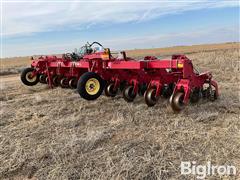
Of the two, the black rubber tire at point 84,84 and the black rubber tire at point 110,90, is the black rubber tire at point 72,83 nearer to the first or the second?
the black rubber tire at point 110,90

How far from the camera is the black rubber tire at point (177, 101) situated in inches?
223

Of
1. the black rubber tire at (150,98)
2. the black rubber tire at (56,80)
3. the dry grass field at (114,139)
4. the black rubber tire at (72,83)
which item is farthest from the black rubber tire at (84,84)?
the black rubber tire at (56,80)

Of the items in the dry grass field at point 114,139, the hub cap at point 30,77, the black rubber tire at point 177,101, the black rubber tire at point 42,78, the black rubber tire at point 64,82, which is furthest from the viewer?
the hub cap at point 30,77

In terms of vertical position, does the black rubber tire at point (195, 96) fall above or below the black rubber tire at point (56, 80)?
below

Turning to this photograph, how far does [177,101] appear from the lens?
566 centimetres

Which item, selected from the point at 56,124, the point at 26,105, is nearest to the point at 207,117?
the point at 56,124

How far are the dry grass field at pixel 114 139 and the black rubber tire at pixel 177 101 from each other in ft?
0.64

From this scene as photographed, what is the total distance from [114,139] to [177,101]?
1.41 m

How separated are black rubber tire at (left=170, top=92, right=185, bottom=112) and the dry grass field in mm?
195

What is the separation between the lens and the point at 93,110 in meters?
6.76

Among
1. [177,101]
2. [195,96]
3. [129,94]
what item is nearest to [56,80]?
[129,94]

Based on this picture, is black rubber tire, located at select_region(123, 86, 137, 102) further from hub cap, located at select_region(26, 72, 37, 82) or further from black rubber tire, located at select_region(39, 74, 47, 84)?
hub cap, located at select_region(26, 72, 37, 82)

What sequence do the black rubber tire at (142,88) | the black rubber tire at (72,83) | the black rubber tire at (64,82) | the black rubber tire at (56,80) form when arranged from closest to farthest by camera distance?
the black rubber tire at (142,88), the black rubber tire at (72,83), the black rubber tire at (64,82), the black rubber tire at (56,80)

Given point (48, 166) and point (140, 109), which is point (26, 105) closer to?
point (140, 109)
